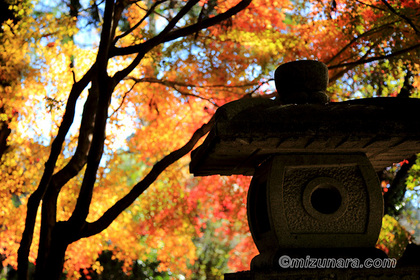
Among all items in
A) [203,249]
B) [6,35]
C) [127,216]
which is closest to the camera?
[6,35]

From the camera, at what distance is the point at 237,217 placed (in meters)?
13.5

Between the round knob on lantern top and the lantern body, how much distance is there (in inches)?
20.5

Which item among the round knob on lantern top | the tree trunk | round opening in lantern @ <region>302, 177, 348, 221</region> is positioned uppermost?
the round knob on lantern top

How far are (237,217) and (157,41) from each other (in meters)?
8.30

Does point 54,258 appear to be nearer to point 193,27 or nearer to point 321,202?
point 321,202

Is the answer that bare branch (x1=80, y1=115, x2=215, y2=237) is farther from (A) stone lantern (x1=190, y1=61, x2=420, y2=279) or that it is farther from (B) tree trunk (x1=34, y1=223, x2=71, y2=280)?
(A) stone lantern (x1=190, y1=61, x2=420, y2=279)

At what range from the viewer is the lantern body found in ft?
12.6

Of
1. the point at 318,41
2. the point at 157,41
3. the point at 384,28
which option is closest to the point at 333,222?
the point at 157,41

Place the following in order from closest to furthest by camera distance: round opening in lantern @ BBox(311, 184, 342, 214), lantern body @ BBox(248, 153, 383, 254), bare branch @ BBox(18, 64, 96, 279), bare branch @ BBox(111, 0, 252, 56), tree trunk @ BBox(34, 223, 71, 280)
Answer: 1. lantern body @ BBox(248, 153, 383, 254)
2. round opening in lantern @ BBox(311, 184, 342, 214)
3. tree trunk @ BBox(34, 223, 71, 280)
4. bare branch @ BBox(18, 64, 96, 279)
5. bare branch @ BBox(111, 0, 252, 56)

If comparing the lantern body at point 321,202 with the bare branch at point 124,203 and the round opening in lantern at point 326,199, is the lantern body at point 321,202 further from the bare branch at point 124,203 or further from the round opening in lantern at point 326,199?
the bare branch at point 124,203

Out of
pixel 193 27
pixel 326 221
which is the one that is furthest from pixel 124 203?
pixel 326 221

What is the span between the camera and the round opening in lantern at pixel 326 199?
3.98 m

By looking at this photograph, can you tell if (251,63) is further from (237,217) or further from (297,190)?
(297,190)

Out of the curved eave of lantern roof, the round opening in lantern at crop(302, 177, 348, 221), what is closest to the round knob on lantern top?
the curved eave of lantern roof
